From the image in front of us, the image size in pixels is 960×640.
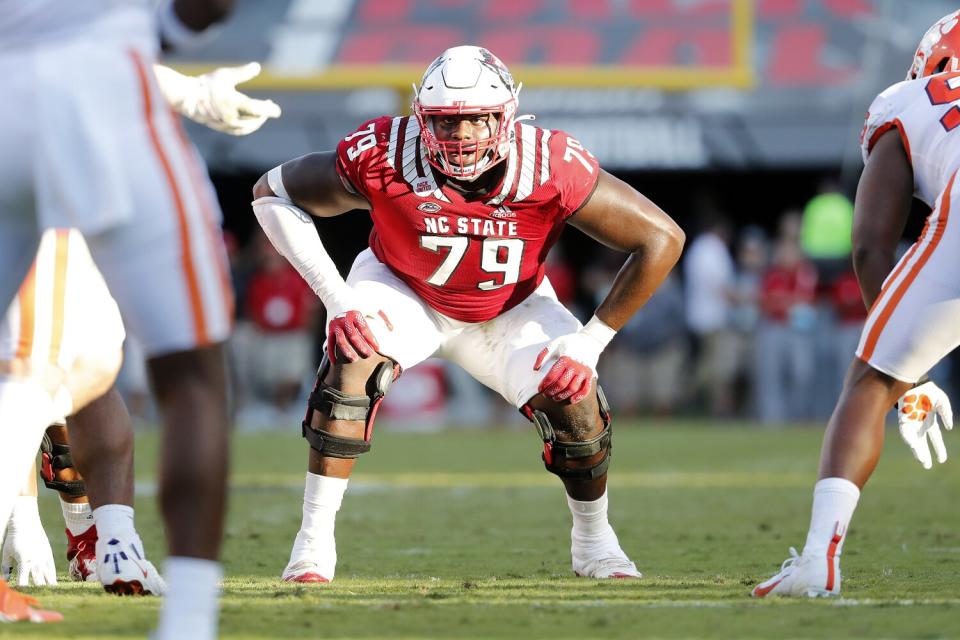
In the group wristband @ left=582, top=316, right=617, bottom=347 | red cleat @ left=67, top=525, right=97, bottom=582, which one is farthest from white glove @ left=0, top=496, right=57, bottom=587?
wristband @ left=582, top=316, right=617, bottom=347

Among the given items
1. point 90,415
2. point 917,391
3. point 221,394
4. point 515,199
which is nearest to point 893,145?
point 917,391

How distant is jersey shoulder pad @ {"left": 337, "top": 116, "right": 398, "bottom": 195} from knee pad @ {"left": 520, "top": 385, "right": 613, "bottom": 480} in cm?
92

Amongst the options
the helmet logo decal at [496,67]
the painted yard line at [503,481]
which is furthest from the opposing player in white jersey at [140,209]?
the painted yard line at [503,481]

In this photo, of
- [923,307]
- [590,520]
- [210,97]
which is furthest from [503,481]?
[210,97]

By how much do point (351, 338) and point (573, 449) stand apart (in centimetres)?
79

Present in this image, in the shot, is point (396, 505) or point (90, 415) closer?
point (90, 415)

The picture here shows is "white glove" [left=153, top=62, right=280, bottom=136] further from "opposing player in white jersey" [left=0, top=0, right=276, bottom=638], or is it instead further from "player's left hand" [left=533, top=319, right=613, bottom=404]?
"player's left hand" [left=533, top=319, right=613, bottom=404]

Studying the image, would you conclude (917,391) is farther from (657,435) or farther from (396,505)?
(657,435)

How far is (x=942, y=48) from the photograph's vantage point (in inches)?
170

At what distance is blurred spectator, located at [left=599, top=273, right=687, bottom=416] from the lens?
1439 cm

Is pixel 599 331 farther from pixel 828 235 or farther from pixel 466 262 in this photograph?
pixel 828 235

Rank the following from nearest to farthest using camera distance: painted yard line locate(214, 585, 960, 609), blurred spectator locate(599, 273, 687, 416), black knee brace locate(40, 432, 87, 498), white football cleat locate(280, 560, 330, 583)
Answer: painted yard line locate(214, 585, 960, 609) < white football cleat locate(280, 560, 330, 583) < black knee brace locate(40, 432, 87, 498) < blurred spectator locate(599, 273, 687, 416)

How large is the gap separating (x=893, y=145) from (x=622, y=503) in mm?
3465

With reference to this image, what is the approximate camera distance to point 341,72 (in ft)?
44.5
